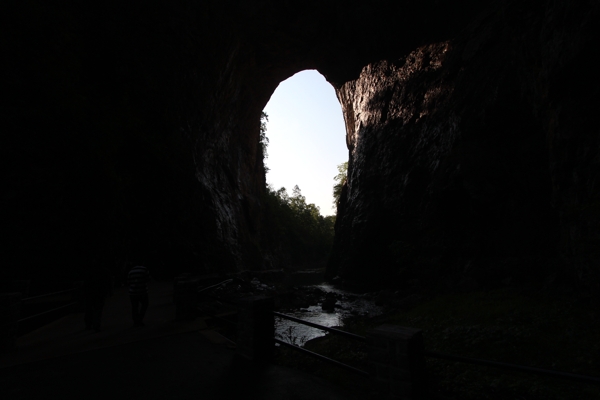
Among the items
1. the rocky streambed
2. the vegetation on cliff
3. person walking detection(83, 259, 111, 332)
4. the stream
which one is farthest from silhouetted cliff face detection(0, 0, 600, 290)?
the vegetation on cliff

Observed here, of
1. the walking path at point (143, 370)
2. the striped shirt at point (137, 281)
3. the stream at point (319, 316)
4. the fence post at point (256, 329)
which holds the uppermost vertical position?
the striped shirt at point (137, 281)

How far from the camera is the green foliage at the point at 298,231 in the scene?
57875 mm

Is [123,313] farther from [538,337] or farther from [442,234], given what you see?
[442,234]

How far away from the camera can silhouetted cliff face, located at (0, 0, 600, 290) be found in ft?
41.9

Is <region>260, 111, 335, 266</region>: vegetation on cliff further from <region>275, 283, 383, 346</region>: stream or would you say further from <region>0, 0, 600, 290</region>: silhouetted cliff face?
<region>275, 283, 383, 346</region>: stream

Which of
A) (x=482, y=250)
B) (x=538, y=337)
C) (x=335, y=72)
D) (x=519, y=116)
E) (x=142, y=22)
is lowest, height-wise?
(x=538, y=337)

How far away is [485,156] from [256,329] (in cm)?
1502

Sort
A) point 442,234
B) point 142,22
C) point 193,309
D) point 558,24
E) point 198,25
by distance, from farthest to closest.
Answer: point 198,25 → point 142,22 → point 442,234 → point 558,24 → point 193,309

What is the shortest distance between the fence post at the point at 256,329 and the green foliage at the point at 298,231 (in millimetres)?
42090

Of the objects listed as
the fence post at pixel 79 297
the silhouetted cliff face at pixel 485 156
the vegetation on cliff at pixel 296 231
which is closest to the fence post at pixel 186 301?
the fence post at pixel 79 297

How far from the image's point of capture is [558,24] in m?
10.4

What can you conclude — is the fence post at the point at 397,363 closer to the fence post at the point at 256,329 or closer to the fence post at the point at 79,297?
the fence post at the point at 256,329

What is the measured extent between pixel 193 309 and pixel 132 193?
12814 mm

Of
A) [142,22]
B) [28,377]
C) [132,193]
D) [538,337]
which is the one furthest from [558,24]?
[142,22]
